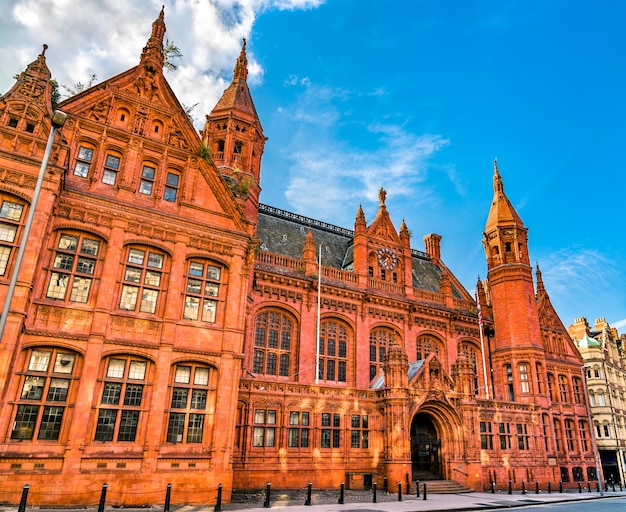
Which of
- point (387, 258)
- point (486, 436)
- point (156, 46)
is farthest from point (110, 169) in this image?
point (486, 436)

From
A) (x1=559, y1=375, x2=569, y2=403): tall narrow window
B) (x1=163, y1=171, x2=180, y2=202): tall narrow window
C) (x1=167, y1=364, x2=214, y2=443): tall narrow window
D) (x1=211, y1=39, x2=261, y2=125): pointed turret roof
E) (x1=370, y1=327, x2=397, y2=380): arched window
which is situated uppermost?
(x1=211, y1=39, x2=261, y2=125): pointed turret roof

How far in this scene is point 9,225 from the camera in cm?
1942

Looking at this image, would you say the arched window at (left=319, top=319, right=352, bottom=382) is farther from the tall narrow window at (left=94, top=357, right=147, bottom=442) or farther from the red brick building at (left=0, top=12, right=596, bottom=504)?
the tall narrow window at (left=94, top=357, right=147, bottom=442)

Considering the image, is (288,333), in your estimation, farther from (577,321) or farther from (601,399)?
(577,321)

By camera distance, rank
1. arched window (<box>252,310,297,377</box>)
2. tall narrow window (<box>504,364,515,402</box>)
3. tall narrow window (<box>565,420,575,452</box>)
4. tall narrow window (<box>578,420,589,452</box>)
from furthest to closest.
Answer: tall narrow window (<box>578,420,589,452</box>) < tall narrow window (<box>565,420,575,452</box>) < tall narrow window (<box>504,364,515,402</box>) < arched window (<box>252,310,297,377</box>)

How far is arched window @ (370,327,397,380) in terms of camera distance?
119 ft

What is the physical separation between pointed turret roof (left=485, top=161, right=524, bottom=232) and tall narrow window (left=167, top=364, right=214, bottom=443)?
35.9 meters

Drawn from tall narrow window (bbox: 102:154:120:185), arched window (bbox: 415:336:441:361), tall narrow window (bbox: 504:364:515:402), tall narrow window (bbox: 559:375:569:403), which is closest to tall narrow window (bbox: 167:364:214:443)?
tall narrow window (bbox: 102:154:120:185)

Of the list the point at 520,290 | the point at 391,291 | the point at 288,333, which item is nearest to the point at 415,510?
the point at 288,333

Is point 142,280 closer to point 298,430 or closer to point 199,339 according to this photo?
point 199,339

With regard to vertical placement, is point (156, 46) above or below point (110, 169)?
above

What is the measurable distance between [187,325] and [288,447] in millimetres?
10293

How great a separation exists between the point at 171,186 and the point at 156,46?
30.7 feet

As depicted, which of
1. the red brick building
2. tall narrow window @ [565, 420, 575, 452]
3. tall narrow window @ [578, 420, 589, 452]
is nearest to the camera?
the red brick building
